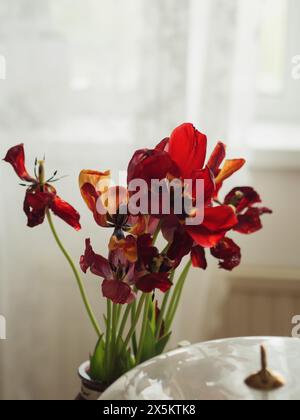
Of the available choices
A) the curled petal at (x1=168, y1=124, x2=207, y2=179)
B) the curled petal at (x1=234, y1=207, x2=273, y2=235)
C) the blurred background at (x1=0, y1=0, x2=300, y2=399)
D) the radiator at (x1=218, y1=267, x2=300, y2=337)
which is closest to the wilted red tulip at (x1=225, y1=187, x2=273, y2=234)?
the curled petal at (x1=234, y1=207, x2=273, y2=235)

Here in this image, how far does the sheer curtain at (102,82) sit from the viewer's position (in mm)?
1485

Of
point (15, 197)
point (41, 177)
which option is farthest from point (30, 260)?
point (41, 177)

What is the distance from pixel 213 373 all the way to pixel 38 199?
31 centimetres

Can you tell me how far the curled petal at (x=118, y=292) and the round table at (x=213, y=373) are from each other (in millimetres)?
96

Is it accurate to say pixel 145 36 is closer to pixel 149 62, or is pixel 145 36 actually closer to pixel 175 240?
pixel 149 62

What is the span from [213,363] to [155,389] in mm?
71

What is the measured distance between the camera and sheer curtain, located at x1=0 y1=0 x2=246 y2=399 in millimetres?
1485

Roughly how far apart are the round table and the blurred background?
2.53ft

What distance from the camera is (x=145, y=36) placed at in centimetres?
149

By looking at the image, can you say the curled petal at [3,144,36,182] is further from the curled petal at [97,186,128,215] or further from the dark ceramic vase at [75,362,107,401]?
the dark ceramic vase at [75,362,107,401]

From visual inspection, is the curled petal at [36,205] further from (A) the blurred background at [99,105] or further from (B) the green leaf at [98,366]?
(A) the blurred background at [99,105]

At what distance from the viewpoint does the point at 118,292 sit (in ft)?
2.81

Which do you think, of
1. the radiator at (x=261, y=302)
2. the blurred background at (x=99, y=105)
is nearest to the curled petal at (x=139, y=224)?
the blurred background at (x=99, y=105)

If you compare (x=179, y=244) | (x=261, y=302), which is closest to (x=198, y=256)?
(x=179, y=244)
